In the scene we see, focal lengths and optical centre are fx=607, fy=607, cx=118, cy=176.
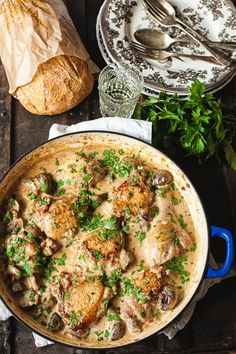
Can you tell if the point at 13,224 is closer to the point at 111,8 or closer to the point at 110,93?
the point at 110,93

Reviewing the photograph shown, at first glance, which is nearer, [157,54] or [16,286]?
[16,286]

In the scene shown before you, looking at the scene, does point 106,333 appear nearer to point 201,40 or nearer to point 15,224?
point 15,224

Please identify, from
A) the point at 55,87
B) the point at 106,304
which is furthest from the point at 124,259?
the point at 55,87

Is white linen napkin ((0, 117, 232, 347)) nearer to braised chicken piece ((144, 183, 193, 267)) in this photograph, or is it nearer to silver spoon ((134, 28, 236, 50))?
braised chicken piece ((144, 183, 193, 267))

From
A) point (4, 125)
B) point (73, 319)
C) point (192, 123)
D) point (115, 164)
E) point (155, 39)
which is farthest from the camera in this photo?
point (155, 39)

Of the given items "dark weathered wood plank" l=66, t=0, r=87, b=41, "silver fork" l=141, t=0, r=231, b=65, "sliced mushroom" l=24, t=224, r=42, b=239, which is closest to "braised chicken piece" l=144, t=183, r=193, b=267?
"sliced mushroom" l=24, t=224, r=42, b=239

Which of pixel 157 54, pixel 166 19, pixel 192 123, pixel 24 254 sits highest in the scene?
pixel 166 19

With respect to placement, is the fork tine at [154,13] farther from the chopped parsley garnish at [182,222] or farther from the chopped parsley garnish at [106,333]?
the chopped parsley garnish at [106,333]
